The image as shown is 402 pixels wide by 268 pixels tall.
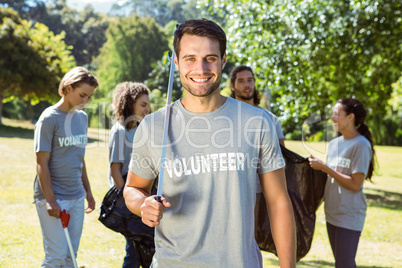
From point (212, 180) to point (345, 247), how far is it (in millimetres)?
2658

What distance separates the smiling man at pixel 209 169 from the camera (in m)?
2.25

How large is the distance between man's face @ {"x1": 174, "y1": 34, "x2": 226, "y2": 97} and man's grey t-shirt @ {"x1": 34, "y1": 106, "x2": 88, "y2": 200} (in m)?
2.17

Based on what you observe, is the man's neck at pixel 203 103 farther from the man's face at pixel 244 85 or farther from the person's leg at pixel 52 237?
the man's face at pixel 244 85

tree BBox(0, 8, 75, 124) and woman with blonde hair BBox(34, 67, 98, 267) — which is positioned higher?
tree BBox(0, 8, 75, 124)

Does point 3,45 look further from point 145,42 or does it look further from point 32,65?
point 145,42

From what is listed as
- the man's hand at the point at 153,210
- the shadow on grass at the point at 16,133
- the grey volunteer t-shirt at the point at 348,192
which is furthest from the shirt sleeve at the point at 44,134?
the shadow on grass at the point at 16,133

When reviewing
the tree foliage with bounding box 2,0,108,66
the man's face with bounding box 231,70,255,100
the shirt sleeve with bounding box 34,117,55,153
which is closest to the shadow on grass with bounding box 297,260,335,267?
the man's face with bounding box 231,70,255,100

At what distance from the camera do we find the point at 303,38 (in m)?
12.1

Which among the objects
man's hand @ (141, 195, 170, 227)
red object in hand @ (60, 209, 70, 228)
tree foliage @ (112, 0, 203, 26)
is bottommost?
red object in hand @ (60, 209, 70, 228)

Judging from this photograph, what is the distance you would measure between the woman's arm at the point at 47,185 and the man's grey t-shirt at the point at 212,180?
1.98 metres

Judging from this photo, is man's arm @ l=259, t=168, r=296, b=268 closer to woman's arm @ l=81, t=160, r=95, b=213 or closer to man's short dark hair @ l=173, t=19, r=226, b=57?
man's short dark hair @ l=173, t=19, r=226, b=57

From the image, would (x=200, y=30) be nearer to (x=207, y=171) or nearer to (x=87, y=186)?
(x=207, y=171)

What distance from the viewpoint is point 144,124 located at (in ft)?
7.89

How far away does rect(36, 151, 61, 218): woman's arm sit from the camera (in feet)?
13.4
